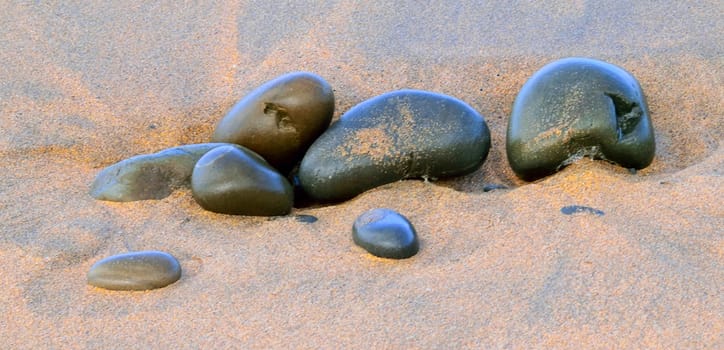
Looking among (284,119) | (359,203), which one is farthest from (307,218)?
(284,119)

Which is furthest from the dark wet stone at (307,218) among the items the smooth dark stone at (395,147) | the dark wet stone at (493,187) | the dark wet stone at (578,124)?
the dark wet stone at (578,124)

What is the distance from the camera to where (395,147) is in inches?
126

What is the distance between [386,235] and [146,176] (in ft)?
3.14

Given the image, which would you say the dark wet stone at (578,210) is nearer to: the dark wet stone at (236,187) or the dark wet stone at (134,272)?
the dark wet stone at (236,187)

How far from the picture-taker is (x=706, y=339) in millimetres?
2191

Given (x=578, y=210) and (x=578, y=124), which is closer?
(x=578, y=210)

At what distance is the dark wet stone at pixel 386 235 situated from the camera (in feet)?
8.70

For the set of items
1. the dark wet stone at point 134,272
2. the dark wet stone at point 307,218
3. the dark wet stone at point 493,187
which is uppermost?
the dark wet stone at point 134,272

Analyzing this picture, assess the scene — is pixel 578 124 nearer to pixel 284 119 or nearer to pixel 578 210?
pixel 578 210

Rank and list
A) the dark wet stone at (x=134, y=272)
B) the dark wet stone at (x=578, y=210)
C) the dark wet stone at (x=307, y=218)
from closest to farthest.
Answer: the dark wet stone at (x=134, y=272) < the dark wet stone at (x=578, y=210) < the dark wet stone at (x=307, y=218)

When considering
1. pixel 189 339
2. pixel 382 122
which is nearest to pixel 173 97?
pixel 382 122

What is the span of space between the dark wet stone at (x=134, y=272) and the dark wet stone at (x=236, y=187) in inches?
16.8

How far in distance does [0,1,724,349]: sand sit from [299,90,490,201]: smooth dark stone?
0.09 m

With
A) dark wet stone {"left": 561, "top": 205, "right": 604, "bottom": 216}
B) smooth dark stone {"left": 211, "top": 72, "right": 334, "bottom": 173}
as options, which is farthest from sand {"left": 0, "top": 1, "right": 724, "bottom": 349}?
smooth dark stone {"left": 211, "top": 72, "right": 334, "bottom": 173}
